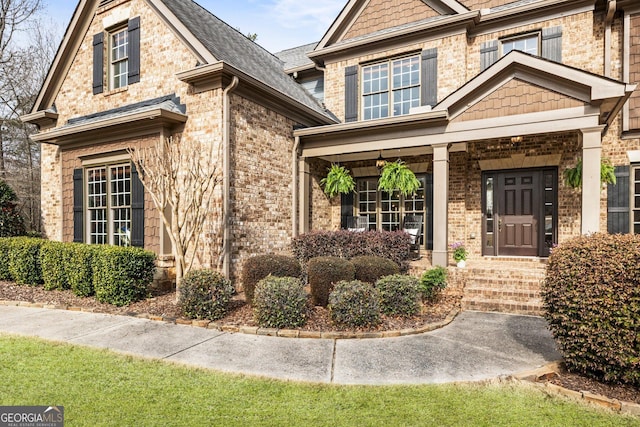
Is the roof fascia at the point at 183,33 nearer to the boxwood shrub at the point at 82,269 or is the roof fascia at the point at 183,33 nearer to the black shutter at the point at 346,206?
the boxwood shrub at the point at 82,269

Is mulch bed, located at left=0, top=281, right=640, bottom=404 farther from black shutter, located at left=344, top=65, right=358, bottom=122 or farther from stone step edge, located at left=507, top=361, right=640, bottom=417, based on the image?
black shutter, located at left=344, top=65, right=358, bottom=122

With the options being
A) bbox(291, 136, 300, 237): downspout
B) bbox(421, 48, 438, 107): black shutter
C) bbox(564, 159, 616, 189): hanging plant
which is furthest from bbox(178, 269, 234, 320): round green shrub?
bbox(564, 159, 616, 189): hanging plant

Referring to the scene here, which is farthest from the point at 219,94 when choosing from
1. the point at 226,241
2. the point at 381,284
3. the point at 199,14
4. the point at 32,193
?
the point at 32,193

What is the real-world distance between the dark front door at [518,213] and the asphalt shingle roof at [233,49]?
5258 millimetres

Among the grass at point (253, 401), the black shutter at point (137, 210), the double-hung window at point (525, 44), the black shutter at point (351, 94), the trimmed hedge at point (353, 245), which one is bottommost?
the grass at point (253, 401)

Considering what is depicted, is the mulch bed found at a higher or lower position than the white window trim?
lower

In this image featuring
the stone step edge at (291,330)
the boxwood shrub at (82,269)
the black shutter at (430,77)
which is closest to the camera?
the stone step edge at (291,330)

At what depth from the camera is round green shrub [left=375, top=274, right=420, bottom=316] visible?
571 cm

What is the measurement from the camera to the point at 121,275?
646 cm

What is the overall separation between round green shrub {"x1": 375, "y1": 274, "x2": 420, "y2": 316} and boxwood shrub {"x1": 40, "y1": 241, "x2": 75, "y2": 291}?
6.44 metres

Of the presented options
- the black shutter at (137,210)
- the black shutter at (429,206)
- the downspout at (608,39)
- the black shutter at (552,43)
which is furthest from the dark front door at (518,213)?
the black shutter at (137,210)

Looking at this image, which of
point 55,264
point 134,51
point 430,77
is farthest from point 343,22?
point 55,264

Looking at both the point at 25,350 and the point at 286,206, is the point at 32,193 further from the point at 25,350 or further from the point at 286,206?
the point at 25,350

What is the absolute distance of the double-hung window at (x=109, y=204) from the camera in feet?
27.3
